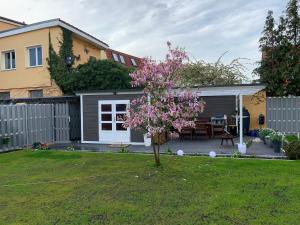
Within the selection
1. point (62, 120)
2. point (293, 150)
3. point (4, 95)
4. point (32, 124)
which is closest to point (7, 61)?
point (4, 95)

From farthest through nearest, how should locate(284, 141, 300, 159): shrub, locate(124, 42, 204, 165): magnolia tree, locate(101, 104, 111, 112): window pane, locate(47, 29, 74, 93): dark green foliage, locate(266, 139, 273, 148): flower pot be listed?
locate(47, 29, 74, 93): dark green foliage → locate(101, 104, 111, 112): window pane → locate(266, 139, 273, 148): flower pot → locate(284, 141, 300, 159): shrub → locate(124, 42, 204, 165): magnolia tree

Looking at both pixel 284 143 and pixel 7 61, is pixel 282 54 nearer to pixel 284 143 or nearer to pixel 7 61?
pixel 284 143

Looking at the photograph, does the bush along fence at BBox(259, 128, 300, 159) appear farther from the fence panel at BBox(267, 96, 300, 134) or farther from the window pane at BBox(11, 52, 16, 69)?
the window pane at BBox(11, 52, 16, 69)

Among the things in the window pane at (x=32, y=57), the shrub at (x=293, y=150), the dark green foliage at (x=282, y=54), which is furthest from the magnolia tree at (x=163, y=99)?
the window pane at (x=32, y=57)

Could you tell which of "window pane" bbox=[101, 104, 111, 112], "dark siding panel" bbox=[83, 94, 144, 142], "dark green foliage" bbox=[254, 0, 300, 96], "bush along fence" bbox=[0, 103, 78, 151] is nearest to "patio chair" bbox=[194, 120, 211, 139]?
"window pane" bbox=[101, 104, 111, 112]

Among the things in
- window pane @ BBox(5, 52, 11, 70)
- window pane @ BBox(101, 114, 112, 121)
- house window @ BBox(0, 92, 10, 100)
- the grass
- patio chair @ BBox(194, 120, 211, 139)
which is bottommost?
the grass

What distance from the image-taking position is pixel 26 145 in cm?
1553

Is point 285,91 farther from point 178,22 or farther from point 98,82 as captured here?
point 98,82

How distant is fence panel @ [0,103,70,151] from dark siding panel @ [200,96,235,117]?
884cm

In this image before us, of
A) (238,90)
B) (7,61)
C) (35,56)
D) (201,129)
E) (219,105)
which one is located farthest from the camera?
(7,61)

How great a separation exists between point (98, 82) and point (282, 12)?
12.9 metres

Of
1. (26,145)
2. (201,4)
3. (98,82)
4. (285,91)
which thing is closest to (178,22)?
(201,4)

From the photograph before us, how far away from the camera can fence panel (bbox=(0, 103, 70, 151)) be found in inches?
571

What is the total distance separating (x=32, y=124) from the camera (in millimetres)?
→ 16156
